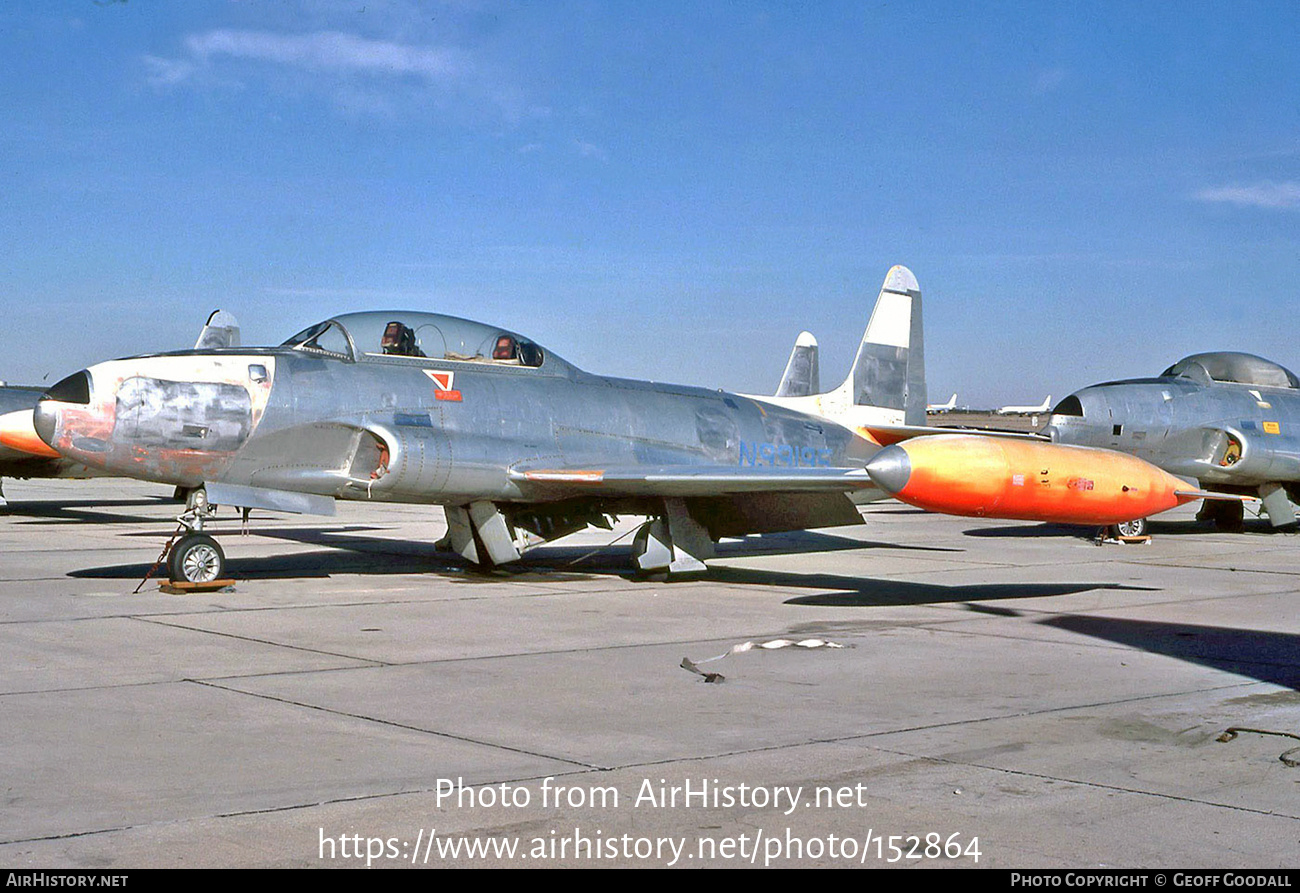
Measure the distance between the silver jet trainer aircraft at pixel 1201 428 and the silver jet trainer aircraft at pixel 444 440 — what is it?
19.7 feet

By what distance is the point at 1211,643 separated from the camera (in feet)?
31.1

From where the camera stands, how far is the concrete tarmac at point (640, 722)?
4.54 meters

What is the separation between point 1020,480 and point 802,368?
16237 millimetres

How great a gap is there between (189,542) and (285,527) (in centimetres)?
895

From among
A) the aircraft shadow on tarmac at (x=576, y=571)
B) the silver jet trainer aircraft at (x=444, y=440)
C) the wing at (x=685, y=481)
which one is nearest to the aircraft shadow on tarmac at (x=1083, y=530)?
the aircraft shadow on tarmac at (x=576, y=571)

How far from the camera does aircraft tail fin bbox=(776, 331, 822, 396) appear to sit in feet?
83.8

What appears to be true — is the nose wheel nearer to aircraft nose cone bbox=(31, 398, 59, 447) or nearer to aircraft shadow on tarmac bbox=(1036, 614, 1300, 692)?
aircraft shadow on tarmac bbox=(1036, 614, 1300, 692)

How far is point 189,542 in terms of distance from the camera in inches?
468

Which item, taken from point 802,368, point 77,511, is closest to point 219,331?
point 77,511

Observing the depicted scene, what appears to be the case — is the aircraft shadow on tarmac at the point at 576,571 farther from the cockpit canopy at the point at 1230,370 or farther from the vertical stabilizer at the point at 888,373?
the cockpit canopy at the point at 1230,370

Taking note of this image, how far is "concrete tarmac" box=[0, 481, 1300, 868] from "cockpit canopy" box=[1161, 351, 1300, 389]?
8.00 m

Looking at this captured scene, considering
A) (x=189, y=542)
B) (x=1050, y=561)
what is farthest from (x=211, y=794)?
(x=1050, y=561)

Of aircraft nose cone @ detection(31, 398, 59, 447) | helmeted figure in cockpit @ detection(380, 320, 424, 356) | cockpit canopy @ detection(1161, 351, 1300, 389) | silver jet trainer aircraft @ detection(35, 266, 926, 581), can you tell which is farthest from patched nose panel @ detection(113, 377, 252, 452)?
cockpit canopy @ detection(1161, 351, 1300, 389)

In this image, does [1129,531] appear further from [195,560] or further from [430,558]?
[195,560]
